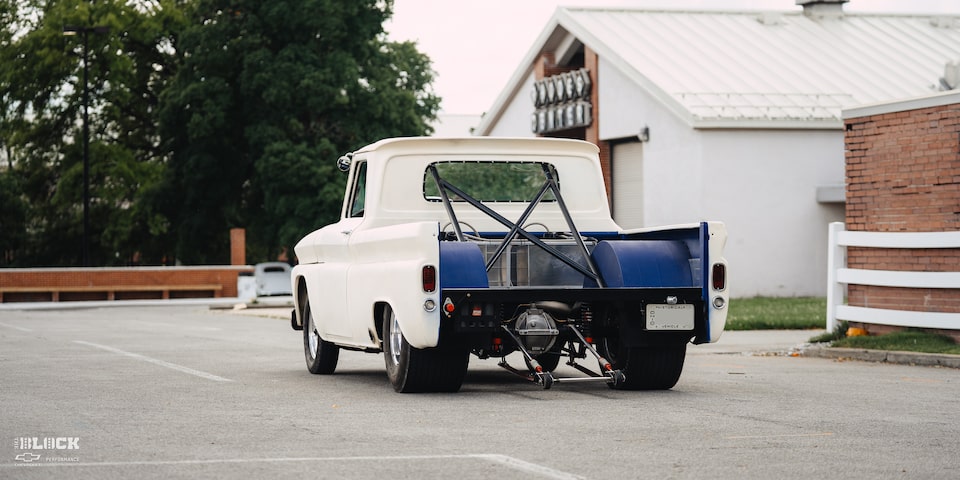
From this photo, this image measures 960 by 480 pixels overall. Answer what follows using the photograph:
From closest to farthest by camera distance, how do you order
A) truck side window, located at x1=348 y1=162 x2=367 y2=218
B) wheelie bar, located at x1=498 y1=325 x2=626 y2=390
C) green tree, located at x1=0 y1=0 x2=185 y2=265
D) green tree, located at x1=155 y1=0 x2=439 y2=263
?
wheelie bar, located at x1=498 y1=325 x2=626 y2=390 < truck side window, located at x1=348 y1=162 x2=367 y2=218 < green tree, located at x1=155 y1=0 x2=439 y2=263 < green tree, located at x1=0 y1=0 x2=185 y2=265

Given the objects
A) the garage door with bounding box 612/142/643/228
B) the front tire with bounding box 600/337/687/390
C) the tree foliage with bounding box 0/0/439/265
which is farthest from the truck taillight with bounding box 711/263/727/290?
the tree foliage with bounding box 0/0/439/265

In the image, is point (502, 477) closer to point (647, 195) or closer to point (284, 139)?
point (647, 195)

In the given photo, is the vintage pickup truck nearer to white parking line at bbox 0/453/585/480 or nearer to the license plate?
the license plate

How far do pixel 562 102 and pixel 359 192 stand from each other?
2967 cm

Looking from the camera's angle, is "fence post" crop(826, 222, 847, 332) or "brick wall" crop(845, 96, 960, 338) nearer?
"brick wall" crop(845, 96, 960, 338)

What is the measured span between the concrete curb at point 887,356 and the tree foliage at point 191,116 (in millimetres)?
32537

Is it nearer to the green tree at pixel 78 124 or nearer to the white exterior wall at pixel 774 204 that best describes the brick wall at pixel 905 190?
the white exterior wall at pixel 774 204

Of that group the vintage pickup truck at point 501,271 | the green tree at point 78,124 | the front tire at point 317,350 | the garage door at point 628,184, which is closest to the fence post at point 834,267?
the vintage pickup truck at point 501,271

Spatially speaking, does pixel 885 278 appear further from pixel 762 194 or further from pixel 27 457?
pixel 762 194

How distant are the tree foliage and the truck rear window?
35.2 metres

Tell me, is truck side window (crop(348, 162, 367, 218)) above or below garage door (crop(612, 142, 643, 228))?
below

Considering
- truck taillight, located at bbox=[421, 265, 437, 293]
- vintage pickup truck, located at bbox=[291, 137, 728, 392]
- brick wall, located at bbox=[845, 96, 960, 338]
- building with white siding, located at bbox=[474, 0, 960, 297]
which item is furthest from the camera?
building with white siding, located at bbox=[474, 0, 960, 297]

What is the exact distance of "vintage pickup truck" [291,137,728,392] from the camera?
11.8 metres

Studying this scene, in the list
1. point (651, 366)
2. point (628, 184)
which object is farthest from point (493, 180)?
point (628, 184)
